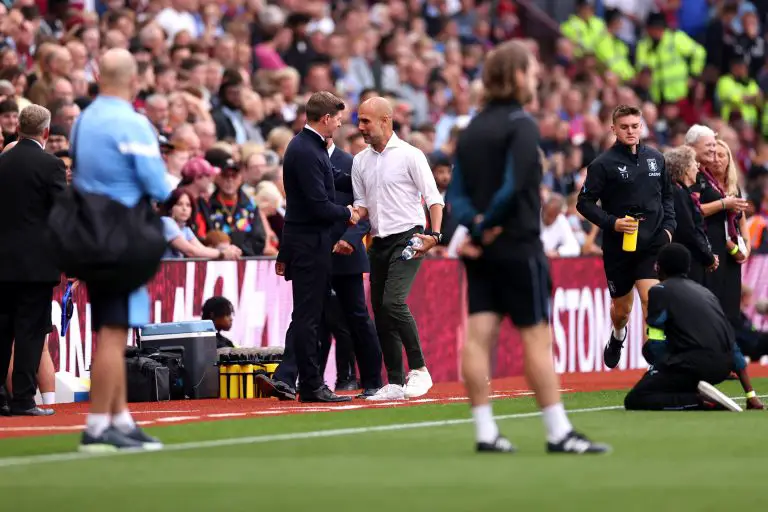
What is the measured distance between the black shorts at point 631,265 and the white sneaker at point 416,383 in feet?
6.65

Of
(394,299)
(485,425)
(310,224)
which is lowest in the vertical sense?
(485,425)

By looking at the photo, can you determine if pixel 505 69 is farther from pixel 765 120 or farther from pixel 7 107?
pixel 765 120

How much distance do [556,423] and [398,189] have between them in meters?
4.89

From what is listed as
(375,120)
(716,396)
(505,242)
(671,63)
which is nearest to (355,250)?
(375,120)

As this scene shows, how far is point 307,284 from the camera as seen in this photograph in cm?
1302

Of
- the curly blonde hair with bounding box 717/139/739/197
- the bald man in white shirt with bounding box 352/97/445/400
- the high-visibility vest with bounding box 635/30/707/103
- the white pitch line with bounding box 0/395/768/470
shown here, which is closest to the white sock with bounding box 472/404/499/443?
the white pitch line with bounding box 0/395/768/470

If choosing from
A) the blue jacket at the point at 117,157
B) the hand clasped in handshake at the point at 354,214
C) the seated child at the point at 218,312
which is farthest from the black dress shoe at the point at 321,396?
the blue jacket at the point at 117,157

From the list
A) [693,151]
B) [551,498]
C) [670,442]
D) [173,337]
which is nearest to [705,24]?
[693,151]

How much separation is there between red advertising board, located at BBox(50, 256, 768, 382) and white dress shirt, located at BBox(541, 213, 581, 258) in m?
0.73

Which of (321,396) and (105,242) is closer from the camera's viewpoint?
(105,242)

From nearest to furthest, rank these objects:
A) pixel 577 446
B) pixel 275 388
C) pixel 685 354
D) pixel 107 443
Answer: pixel 577 446, pixel 107 443, pixel 685 354, pixel 275 388

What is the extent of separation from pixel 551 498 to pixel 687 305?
5056 mm

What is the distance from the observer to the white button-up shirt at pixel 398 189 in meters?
13.4

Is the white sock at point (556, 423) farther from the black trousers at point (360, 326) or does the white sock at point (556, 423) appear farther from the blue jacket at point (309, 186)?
the black trousers at point (360, 326)
